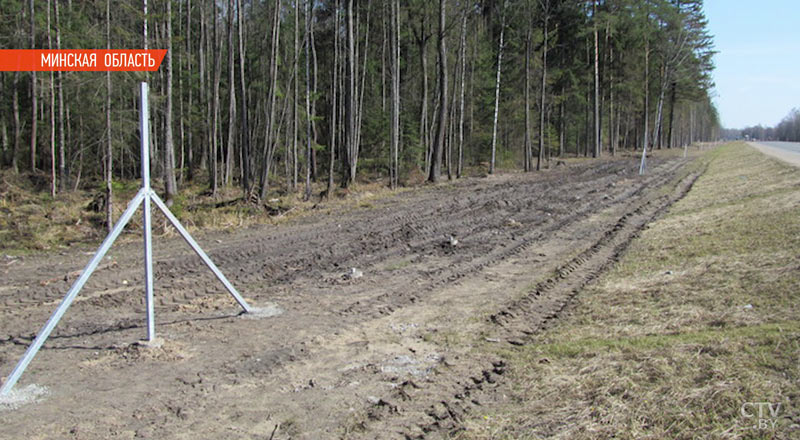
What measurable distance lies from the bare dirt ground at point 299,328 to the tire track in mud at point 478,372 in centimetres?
2

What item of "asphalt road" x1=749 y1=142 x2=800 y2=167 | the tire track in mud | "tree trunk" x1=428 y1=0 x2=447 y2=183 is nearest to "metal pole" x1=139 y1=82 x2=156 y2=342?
the tire track in mud

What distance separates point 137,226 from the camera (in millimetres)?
12797

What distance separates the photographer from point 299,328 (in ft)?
19.5

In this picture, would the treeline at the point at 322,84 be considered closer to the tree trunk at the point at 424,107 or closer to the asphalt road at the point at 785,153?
the tree trunk at the point at 424,107

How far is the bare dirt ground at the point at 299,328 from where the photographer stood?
13.0ft

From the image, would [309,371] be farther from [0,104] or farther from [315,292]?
[0,104]

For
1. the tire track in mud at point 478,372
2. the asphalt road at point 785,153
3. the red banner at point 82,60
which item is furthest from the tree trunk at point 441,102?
the tire track in mud at point 478,372

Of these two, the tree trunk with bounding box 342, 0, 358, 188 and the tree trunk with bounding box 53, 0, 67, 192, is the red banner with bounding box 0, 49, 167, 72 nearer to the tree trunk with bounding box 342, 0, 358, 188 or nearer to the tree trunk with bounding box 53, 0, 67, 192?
the tree trunk with bounding box 53, 0, 67, 192

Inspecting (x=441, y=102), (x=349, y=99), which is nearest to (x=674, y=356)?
(x=349, y=99)

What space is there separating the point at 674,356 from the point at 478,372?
1.60 meters

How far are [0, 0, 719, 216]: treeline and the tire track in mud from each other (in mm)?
10223

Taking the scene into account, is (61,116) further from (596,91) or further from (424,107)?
(596,91)

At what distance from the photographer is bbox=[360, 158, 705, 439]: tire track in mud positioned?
3820 millimetres

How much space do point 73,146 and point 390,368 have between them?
26.4 m
